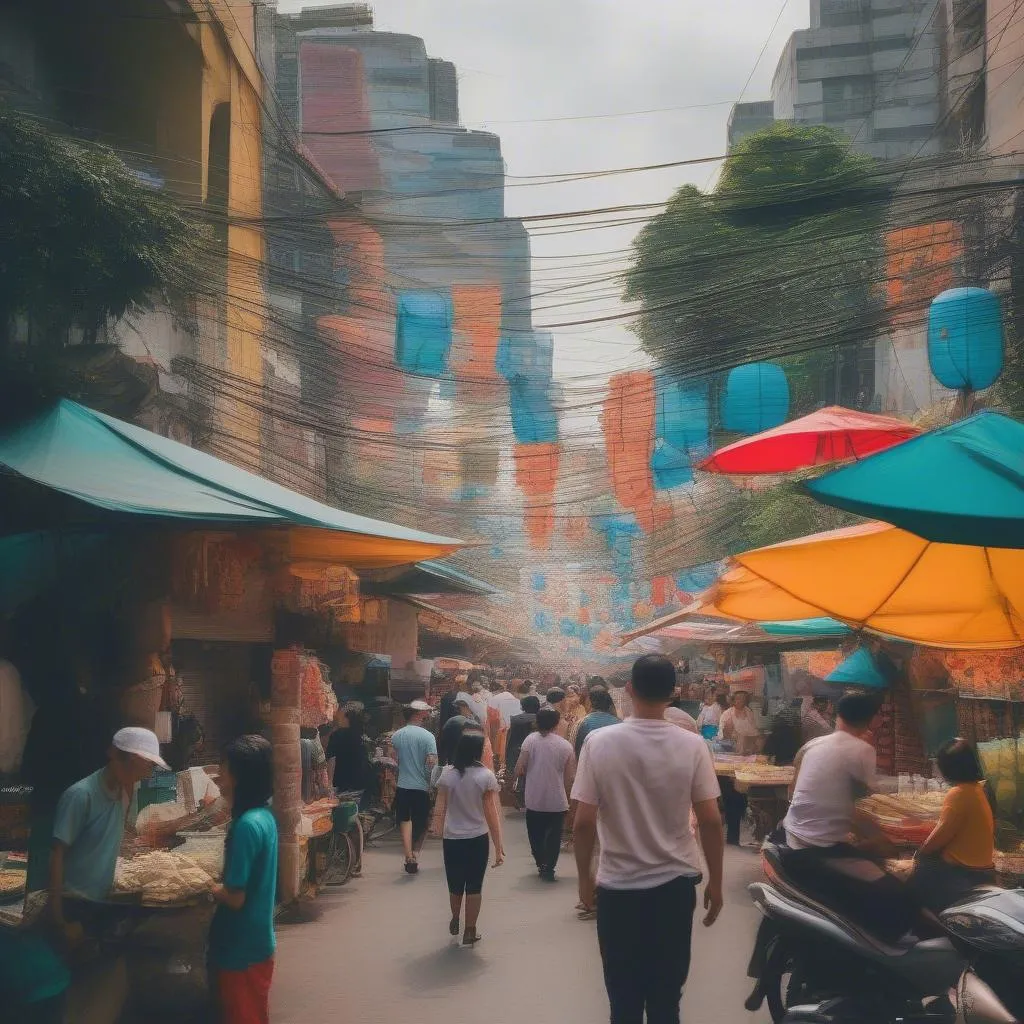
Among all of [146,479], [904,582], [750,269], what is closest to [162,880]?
[146,479]

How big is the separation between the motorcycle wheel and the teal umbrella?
6.04 meters

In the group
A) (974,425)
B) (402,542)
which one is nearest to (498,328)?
(402,542)

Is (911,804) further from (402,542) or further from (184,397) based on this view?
(184,397)

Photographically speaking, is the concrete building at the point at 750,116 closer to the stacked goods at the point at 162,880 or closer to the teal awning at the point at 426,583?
the teal awning at the point at 426,583

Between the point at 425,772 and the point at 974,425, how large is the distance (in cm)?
776

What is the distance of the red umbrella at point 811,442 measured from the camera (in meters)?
9.59

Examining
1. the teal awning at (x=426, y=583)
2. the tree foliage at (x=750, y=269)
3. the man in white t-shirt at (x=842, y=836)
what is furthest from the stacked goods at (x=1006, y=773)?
the teal awning at (x=426, y=583)

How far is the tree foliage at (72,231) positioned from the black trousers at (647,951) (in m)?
7.10

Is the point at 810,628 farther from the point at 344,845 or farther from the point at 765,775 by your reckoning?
the point at 344,845

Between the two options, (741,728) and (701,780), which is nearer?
(701,780)

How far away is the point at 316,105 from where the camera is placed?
27438 mm

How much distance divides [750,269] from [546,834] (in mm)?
5851

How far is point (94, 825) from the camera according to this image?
5.04m

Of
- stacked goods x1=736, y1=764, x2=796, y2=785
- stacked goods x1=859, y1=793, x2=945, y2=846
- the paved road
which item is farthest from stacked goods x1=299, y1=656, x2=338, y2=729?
stacked goods x1=859, y1=793, x2=945, y2=846
